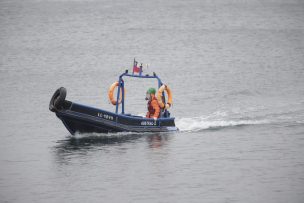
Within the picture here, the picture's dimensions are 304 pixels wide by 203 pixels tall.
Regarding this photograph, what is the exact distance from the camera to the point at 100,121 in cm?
2845

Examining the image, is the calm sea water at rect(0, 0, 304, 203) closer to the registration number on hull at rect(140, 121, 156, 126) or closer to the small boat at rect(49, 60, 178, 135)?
the small boat at rect(49, 60, 178, 135)

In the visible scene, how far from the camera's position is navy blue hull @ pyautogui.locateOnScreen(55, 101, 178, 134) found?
27.9 m

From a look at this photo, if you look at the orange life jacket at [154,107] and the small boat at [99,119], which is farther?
the orange life jacket at [154,107]

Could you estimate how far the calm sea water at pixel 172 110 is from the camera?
23.0 m

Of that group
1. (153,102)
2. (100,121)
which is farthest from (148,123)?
(100,121)

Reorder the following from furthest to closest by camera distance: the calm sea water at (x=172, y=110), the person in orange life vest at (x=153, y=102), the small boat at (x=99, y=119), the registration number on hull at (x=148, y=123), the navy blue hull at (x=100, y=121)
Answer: the person in orange life vest at (x=153, y=102), the registration number on hull at (x=148, y=123), the navy blue hull at (x=100, y=121), the small boat at (x=99, y=119), the calm sea water at (x=172, y=110)

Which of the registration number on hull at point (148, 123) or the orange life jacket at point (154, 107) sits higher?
the orange life jacket at point (154, 107)

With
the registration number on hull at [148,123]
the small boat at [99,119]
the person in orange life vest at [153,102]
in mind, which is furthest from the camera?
the person in orange life vest at [153,102]

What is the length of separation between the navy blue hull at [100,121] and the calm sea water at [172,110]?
417mm

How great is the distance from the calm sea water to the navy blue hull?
Answer: 1.37ft

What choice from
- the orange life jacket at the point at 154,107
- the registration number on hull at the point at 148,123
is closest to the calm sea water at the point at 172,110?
the registration number on hull at the point at 148,123

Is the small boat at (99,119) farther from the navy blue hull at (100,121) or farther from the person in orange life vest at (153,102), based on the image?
the person in orange life vest at (153,102)

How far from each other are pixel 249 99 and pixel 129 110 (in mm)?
7072

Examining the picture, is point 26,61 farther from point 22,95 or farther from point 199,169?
point 199,169
